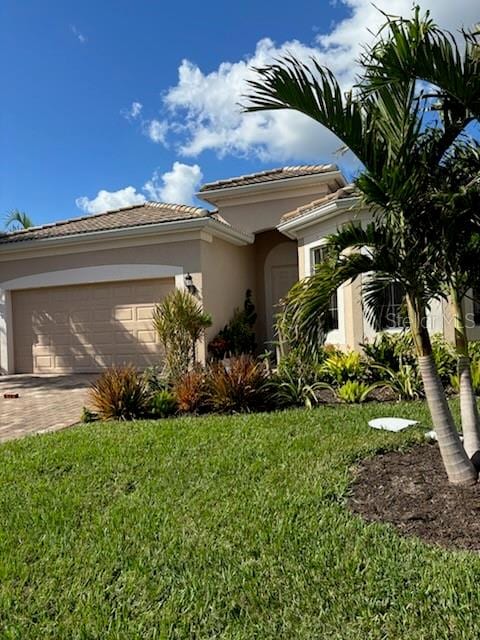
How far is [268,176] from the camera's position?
17375 millimetres

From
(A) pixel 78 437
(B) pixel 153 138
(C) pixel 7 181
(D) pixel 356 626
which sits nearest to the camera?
(D) pixel 356 626

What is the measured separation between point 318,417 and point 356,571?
413cm

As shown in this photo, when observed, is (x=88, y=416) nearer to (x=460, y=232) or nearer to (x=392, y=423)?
(x=392, y=423)

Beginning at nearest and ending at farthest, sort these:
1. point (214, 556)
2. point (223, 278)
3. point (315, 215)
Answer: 1. point (214, 556)
2. point (315, 215)
3. point (223, 278)

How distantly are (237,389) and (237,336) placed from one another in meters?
6.53

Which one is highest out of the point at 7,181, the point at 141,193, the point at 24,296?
the point at 7,181

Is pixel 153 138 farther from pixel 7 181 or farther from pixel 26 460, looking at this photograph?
pixel 26 460

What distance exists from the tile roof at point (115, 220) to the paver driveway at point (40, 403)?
457 centimetres

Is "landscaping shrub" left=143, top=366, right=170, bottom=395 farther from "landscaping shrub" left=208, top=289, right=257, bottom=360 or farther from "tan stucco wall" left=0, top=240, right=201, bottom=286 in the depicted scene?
"tan stucco wall" left=0, top=240, right=201, bottom=286

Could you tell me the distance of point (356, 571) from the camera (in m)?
3.02

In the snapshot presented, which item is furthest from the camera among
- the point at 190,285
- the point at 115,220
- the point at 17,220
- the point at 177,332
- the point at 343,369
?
the point at 17,220

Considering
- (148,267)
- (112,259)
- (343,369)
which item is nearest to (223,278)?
(148,267)

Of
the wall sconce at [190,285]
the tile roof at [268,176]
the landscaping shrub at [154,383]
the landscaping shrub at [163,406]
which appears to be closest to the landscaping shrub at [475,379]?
the landscaping shrub at [163,406]

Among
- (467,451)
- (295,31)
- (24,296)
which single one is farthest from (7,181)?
(467,451)
